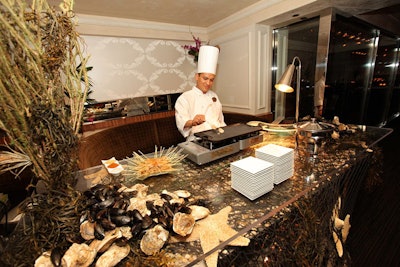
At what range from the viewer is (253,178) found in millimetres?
839

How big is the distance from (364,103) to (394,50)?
207 cm

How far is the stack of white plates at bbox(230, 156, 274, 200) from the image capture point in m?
0.85

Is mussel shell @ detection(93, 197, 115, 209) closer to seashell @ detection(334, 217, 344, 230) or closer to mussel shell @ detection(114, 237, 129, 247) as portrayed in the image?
mussel shell @ detection(114, 237, 129, 247)

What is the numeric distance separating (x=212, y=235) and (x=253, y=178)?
0.31 meters

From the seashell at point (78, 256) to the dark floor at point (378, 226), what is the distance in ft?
6.49

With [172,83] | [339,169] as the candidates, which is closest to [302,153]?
[339,169]

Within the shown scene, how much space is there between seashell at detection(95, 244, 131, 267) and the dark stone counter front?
0.14 meters

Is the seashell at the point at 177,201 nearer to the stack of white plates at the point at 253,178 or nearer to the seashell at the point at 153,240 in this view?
the seashell at the point at 153,240

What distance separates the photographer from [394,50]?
468cm

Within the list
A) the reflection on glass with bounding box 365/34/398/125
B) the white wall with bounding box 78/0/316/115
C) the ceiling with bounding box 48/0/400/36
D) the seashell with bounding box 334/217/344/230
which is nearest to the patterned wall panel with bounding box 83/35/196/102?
the white wall with bounding box 78/0/316/115

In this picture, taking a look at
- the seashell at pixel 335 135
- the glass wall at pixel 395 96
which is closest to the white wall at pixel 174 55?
the seashell at pixel 335 135

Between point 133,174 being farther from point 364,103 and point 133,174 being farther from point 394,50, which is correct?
point 394,50

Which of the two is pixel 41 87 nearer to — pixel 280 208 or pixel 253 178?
pixel 253 178

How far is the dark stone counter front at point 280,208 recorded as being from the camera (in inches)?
28.0
